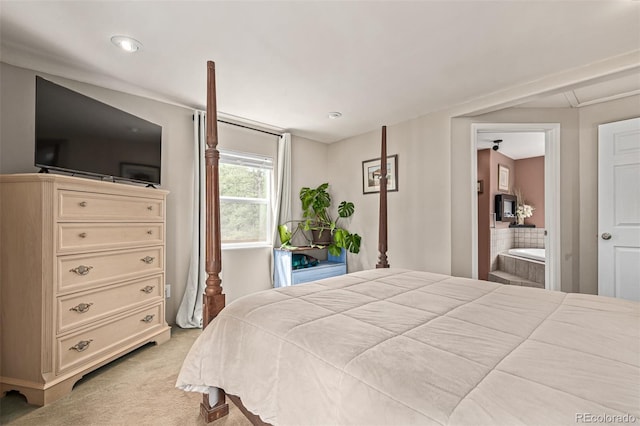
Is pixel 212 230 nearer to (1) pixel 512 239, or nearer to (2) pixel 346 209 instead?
(2) pixel 346 209

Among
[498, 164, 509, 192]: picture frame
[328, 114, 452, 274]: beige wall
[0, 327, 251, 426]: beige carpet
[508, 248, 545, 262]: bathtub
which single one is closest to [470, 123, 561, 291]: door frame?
[328, 114, 452, 274]: beige wall

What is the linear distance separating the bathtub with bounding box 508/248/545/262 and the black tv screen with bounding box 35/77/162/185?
5.30 m

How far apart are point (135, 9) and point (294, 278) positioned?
2830mm

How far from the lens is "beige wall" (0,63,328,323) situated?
2150 mm

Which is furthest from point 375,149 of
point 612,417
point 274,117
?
point 612,417

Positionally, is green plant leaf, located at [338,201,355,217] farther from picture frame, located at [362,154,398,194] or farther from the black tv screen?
the black tv screen

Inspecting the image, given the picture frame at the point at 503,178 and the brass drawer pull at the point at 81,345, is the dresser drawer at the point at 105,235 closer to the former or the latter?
the brass drawer pull at the point at 81,345

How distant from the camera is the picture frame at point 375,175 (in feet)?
12.5

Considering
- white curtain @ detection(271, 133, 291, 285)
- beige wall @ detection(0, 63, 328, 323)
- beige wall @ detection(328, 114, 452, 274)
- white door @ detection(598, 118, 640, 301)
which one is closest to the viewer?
beige wall @ detection(0, 63, 328, 323)

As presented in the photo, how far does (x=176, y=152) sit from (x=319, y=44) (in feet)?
6.38

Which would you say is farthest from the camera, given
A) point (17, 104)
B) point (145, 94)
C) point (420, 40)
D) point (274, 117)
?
point (274, 117)

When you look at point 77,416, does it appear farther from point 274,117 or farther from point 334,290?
point 274,117

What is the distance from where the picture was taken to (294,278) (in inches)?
142

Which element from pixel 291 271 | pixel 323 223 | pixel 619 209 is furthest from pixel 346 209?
pixel 619 209
